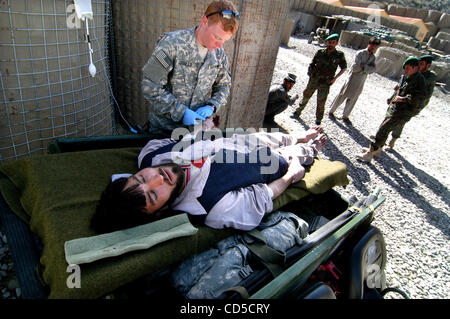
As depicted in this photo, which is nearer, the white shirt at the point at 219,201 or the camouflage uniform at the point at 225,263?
the camouflage uniform at the point at 225,263

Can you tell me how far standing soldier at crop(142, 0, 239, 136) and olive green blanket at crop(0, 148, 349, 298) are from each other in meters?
0.49

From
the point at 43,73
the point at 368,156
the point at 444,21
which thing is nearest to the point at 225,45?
the point at 43,73

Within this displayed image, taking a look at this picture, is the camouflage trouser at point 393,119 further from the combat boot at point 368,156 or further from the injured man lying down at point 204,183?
the injured man lying down at point 204,183

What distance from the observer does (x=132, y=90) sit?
141 inches

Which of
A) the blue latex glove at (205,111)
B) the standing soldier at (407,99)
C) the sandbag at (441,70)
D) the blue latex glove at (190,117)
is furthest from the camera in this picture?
the sandbag at (441,70)

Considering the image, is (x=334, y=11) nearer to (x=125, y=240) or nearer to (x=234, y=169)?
(x=234, y=169)

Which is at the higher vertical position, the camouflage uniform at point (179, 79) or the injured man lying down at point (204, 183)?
the camouflage uniform at point (179, 79)

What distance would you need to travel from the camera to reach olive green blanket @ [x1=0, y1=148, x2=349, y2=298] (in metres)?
1.16

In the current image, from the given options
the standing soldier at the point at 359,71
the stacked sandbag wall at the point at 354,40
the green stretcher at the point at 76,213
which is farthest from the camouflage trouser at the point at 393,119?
the stacked sandbag wall at the point at 354,40

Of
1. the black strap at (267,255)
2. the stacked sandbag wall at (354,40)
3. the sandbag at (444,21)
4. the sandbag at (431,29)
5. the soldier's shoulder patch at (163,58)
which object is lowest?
the black strap at (267,255)

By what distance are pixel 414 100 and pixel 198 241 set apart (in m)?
4.46

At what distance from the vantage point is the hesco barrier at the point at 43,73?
6.57 feet

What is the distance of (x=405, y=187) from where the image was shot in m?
4.11
